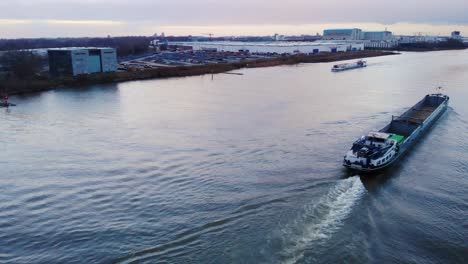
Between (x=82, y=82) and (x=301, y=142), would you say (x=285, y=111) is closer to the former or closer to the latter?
(x=301, y=142)

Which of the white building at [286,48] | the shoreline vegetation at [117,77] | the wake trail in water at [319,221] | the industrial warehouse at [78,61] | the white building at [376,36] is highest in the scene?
the white building at [376,36]

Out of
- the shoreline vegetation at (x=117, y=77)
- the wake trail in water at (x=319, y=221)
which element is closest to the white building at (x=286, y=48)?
the shoreline vegetation at (x=117, y=77)

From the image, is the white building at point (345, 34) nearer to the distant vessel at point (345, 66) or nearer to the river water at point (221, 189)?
the distant vessel at point (345, 66)

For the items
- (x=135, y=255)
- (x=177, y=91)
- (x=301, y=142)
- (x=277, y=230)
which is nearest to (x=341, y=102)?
(x=301, y=142)

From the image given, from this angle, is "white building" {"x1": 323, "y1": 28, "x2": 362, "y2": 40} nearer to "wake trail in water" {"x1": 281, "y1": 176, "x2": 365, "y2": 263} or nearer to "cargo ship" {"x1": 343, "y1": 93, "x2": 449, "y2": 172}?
"cargo ship" {"x1": 343, "y1": 93, "x2": 449, "y2": 172}

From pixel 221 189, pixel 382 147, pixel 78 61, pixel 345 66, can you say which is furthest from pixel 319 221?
pixel 345 66
